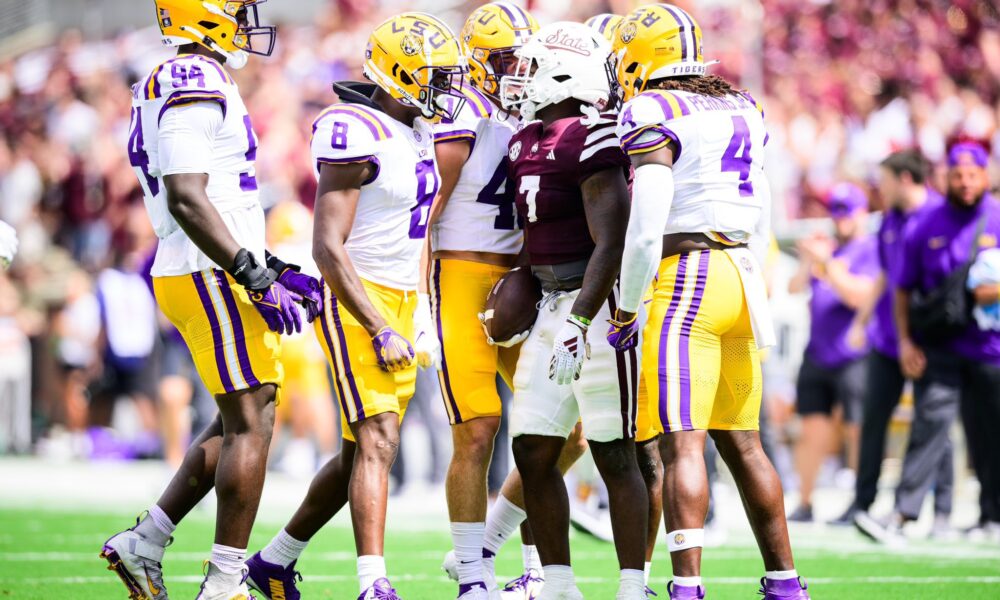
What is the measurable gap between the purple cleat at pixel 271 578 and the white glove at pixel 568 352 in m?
1.53

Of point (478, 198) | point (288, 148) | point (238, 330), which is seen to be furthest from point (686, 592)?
point (288, 148)

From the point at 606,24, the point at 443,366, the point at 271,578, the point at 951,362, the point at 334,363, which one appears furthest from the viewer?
the point at 951,362

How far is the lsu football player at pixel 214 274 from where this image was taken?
517 cm

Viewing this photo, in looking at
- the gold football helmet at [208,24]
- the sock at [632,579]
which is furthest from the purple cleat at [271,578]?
the gold football helmet at [208,24]

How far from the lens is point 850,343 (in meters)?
9.70

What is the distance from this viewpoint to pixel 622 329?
16.4 feet

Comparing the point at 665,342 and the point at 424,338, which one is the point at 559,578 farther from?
the point at 424,338

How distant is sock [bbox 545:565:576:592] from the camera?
5.16 meters

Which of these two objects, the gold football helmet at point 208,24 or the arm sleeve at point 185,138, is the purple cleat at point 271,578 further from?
the gold football helmet at point 208,24

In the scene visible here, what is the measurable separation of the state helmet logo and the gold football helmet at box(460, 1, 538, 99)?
413mm

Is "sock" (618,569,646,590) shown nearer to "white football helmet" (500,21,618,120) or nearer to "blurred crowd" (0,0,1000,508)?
"white football helmet" (500,21,618,120)

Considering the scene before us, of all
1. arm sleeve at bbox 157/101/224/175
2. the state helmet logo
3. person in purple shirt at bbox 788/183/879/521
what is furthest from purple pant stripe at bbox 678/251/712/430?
person in purple shirt at bbox 788/183/879/521

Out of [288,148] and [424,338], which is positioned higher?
[288,148]

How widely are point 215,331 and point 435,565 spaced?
243cm
